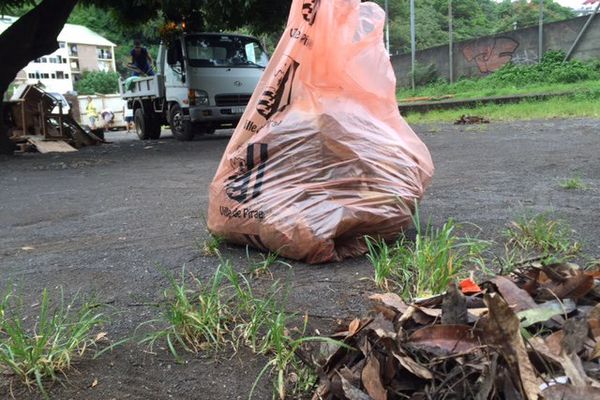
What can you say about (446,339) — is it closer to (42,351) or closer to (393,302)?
(393,302)

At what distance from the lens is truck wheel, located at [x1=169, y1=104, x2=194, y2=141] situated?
10.4 metres

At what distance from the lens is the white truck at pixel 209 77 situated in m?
9.77

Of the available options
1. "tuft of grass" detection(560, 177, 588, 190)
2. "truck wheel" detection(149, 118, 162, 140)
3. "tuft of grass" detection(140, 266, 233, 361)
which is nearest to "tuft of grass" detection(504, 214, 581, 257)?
"tuft of grass" detection(560, 177, 588, 190)

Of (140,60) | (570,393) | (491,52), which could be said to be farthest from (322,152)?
(491,52)

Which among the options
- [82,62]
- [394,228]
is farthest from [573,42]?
[82,62]

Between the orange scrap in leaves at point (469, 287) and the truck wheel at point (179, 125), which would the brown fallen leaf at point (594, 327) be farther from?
the truck wheel at point (179, 125)

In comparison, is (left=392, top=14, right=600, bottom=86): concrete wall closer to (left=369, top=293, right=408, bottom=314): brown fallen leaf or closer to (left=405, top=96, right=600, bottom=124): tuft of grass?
(left=405, top=96, right=600, bottom=124): tuft of grass

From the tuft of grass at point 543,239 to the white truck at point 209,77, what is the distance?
7.88 m

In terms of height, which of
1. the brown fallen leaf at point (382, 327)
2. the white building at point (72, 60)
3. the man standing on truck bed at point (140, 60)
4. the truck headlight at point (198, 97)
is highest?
the white building at point (72, 60)

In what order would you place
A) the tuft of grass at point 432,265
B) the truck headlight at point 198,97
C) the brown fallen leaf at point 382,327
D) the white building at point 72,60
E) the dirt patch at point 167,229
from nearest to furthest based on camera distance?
the brown fallen leaf at point 382,327 < the dirt patch at point 167,229 < the tuft of grass at point 432,265 < the truck headlight at point 198,97 < the white building at point 72,60

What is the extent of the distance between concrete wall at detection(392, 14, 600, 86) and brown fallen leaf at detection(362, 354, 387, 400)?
18.4 meters

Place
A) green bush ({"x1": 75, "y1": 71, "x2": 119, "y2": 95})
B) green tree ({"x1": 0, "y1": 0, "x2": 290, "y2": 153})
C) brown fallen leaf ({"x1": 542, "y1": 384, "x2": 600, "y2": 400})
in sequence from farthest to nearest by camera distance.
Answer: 1. green bush ({"x1": 75, "y1": 71, "x2": 119, "y2": 95})
2. green tree ({"x1": 0, "y1": 0, "x2": 290, "y2": 153})
3. brown fallen leaf ({"x1": 542, "y1": 384, "x2": 600, "y2": 400})

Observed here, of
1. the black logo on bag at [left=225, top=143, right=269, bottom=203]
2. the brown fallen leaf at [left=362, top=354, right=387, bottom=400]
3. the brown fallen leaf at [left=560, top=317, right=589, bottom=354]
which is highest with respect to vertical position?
Answer: the black logo on bag at [left=225, top=143, right=269, bottom=203]

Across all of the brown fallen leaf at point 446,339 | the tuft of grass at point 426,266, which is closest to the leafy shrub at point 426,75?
the tuft of grass at point 426,266
